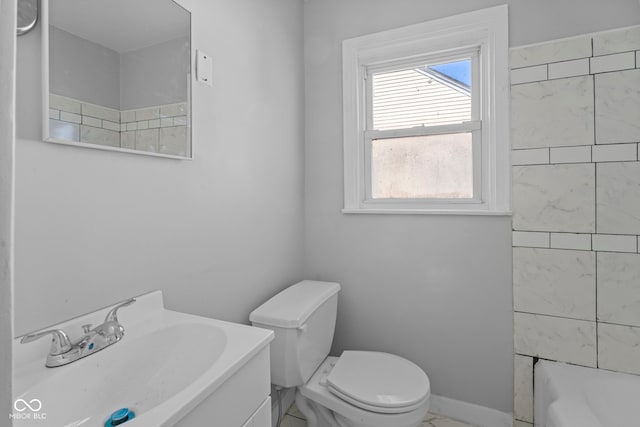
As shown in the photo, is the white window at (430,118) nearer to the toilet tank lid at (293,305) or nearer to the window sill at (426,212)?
the window sill at (426,212)

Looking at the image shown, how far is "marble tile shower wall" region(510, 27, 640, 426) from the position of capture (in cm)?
139

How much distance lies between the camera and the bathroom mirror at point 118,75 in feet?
2.64

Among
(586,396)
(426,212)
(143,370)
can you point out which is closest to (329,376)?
(143,370)

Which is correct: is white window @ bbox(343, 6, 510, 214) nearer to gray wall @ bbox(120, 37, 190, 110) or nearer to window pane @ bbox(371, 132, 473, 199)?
window pane @ bbox(371, 132, 473, 199)

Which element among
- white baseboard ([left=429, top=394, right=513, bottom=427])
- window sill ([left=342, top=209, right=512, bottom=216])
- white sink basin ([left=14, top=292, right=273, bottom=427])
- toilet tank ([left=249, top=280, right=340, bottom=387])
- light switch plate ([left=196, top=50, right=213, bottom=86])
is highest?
light switch plate ([left=196, top=50, right=213, bottom=86])

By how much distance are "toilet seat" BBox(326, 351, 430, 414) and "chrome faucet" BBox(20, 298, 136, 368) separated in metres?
0.89

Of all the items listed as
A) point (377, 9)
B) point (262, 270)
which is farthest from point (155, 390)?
point (377, 9)

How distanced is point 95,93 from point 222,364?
0.79m

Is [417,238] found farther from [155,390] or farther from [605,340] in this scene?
[155,390]

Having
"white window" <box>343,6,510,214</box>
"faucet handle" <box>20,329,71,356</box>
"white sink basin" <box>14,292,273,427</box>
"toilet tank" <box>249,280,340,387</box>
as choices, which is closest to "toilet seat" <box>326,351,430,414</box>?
"toilet tank" <box>249,280,340,387</box>

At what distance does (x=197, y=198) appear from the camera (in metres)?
1.22

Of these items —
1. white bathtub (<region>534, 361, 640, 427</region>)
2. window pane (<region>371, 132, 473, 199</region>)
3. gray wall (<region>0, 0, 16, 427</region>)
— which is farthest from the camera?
window pane (<region>371, 132, 473, 199</region>)

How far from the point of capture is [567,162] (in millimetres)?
1468

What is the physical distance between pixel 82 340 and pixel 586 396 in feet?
5.86
